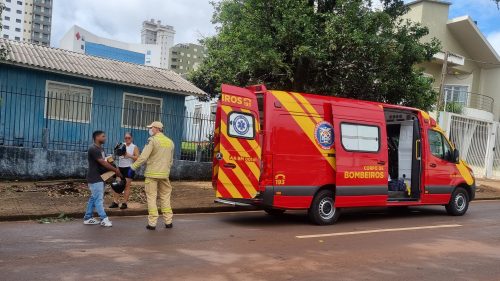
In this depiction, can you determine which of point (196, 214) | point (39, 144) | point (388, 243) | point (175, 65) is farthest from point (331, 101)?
point (175, 65)

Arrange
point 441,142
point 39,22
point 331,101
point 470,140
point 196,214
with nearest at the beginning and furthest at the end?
point 331,101, point 196,214, point 441,142, point 470,140, point 39,22

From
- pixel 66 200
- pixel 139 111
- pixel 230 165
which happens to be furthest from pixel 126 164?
pixel 139 111

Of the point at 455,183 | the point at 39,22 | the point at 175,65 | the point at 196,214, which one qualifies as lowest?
the point at 196,214

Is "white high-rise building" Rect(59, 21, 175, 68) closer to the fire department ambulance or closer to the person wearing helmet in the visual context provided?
the person wearing helmet

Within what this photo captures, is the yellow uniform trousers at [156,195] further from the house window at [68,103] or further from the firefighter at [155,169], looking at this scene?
the house window at [68,103]

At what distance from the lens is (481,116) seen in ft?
75.8

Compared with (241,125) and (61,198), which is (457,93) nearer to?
(241,125)

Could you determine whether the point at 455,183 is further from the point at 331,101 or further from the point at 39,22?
the point at 39,22

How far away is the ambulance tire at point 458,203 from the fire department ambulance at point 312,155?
73 centimetres

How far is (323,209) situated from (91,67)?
430 inches

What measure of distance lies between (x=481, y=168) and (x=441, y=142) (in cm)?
1416

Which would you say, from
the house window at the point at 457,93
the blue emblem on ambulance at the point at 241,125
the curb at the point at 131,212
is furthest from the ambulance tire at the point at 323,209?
the house window at the point at 457,93

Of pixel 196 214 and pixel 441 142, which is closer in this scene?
pixel 196 214

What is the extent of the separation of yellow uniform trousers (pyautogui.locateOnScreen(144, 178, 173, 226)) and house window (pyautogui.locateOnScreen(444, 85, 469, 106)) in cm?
2078
